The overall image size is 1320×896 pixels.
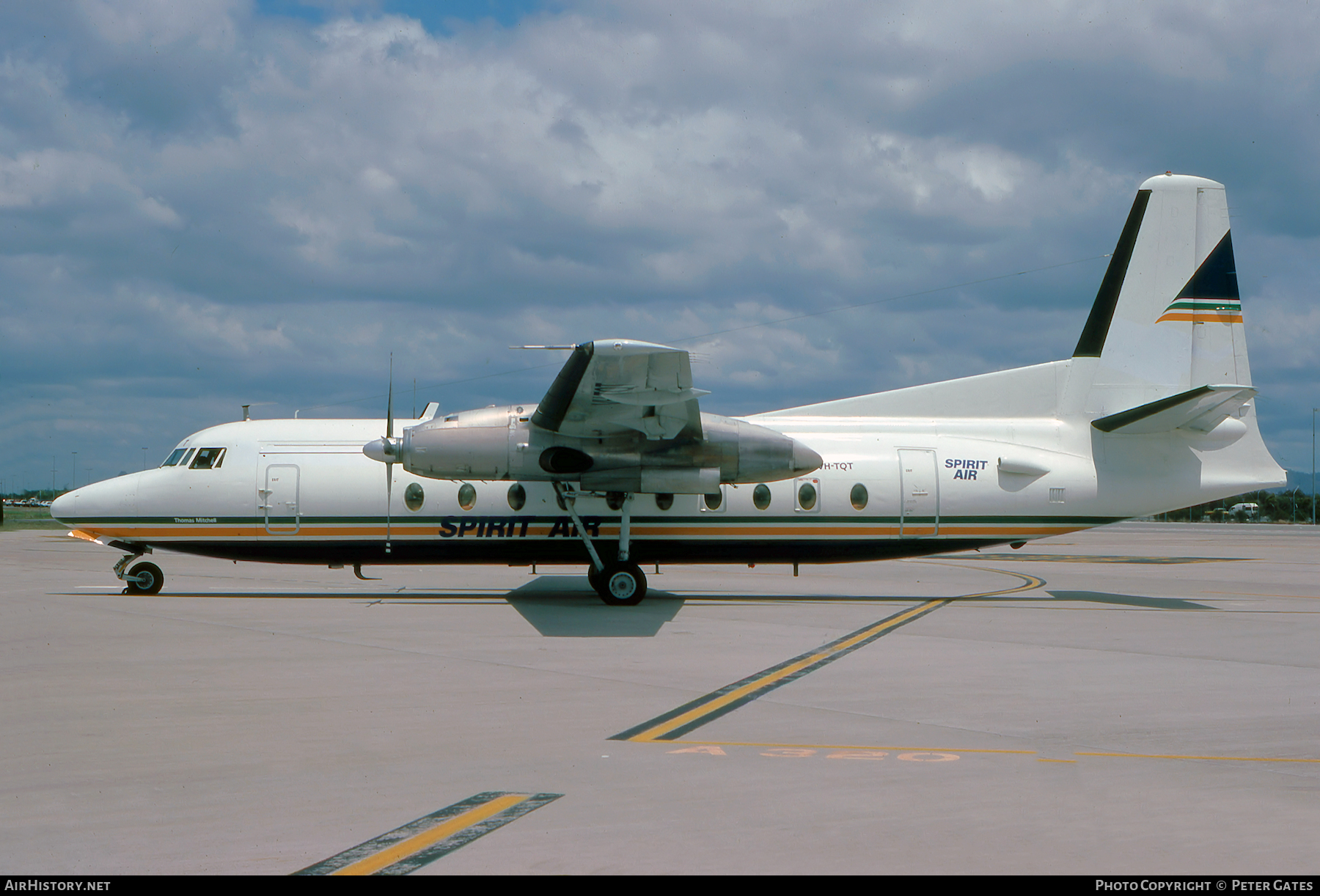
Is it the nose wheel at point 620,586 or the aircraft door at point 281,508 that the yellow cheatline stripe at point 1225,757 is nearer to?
the nose wheel at point 620,586

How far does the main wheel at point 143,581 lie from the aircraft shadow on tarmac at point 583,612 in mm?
6150

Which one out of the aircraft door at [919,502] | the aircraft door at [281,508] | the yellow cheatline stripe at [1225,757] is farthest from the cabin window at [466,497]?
the yellow cheatline stripe at [1225,757]

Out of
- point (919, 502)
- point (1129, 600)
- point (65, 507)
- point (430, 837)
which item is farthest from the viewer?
point (1129, 600)

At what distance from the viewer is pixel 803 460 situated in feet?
53.5

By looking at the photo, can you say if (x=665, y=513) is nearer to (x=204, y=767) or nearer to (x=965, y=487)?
(x=965, y=487)

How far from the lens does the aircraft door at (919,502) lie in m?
17.6

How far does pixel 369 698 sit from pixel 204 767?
2331mm

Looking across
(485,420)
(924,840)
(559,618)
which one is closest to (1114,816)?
(924,840)

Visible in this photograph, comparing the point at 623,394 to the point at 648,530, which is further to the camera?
the point at 648,530

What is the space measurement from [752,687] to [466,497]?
360 inches

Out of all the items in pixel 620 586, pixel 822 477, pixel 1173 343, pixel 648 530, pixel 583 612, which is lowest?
pixel 583 612

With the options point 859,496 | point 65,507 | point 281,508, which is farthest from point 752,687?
point 65,507

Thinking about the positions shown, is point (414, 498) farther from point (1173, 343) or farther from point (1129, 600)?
point (1173, 343)

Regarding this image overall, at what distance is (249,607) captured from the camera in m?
15.8
